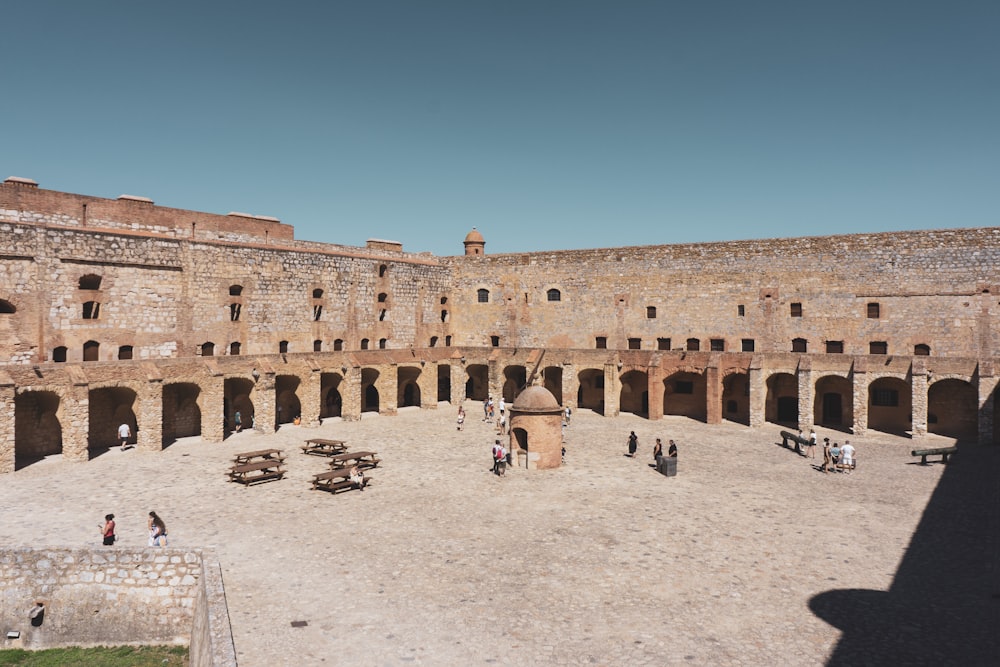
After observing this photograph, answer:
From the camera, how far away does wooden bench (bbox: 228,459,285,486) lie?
18.7 meters

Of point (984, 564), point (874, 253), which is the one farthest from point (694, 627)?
point (874, 253)

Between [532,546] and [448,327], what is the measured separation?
25.7 m

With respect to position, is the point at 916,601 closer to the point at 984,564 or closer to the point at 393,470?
the point at 984,564

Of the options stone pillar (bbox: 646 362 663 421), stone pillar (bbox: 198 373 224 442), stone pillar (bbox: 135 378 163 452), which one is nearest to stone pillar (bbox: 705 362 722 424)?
stone pillar (bbox: 646 362 663 421)

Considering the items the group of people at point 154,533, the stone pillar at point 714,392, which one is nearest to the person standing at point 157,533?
the group of people at point 154,533

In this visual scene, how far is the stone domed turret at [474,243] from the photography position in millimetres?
42000

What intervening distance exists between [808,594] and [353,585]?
344 inches

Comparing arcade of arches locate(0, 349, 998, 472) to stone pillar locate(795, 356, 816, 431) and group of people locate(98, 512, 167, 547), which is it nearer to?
stone pillar locate(795, 356, 816, 431)

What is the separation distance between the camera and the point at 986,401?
23.9m

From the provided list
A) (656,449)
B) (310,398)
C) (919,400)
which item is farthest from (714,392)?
(310,398)

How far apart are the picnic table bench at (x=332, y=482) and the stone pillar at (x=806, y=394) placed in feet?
65.5

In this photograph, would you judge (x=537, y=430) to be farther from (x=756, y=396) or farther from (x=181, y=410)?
(x=181, y=410)

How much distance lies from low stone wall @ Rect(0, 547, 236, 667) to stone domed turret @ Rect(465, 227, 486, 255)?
3156 centimetres

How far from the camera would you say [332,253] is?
32.4 meters
